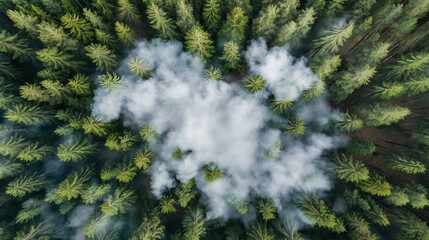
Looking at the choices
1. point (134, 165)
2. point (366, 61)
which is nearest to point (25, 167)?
point (134, 165)

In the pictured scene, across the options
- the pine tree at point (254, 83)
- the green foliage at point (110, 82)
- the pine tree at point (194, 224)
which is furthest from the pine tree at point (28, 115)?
the pine tree at point (254, 83)

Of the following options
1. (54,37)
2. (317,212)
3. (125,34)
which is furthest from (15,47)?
(317,212)

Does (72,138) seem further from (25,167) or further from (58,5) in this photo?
(58,5)

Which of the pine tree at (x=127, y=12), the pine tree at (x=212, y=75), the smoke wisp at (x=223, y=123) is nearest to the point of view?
the pine tree at (x=212, y=75)

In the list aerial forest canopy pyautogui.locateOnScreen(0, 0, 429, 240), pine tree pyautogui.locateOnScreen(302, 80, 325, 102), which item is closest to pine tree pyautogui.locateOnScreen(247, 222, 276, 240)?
aerial forest canopy pyautogui.locateOnScreen(0, 0, 429, 240)

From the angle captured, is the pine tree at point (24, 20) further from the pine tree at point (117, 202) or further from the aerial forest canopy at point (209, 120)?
the pine tree at point (117, 202)

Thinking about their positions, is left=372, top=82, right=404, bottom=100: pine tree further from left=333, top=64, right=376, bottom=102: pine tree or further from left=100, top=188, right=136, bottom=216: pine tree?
left=100, top=188, right=136, bottom=216: pine tree
